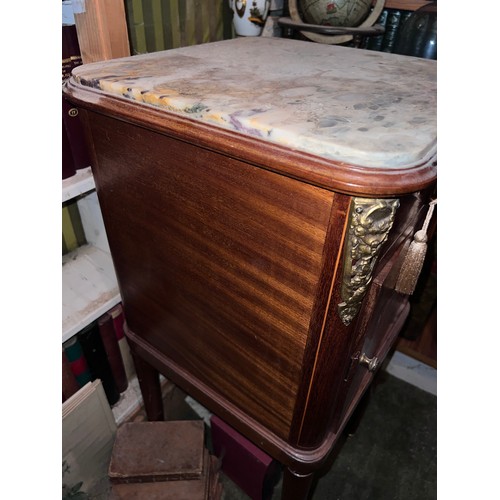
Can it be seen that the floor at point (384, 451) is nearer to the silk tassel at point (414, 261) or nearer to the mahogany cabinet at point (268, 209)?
the mahogany cabinet at point (268, 209)

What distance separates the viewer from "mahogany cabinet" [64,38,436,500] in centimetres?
48

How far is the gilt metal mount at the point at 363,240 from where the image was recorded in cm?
46

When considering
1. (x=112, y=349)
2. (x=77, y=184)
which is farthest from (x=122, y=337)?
(x=77, y=184)

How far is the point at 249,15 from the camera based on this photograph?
3.57 ft

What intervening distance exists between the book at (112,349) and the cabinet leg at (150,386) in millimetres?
116

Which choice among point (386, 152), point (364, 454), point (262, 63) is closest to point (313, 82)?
point (262, 63)

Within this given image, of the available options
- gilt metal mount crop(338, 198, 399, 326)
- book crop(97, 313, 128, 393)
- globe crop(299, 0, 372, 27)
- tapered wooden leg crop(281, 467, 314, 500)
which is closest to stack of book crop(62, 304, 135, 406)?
book crop(97, 313, 128, 393)

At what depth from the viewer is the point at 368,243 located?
0.48 metres

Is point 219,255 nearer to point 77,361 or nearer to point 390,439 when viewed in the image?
point 77,361

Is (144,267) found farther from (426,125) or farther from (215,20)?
(215,20)

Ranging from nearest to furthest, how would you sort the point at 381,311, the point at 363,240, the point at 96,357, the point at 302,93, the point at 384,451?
the point at 363,240
the point at 302,93
the point at 381,311
the point at 96,357
the point at 384,451

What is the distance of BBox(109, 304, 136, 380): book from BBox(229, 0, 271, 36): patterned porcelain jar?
0.87 meters

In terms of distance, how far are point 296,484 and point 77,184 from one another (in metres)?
0.82

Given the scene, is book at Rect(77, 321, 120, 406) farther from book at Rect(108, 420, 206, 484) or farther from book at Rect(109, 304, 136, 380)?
book at Rect(108, 420, 206, 484)
